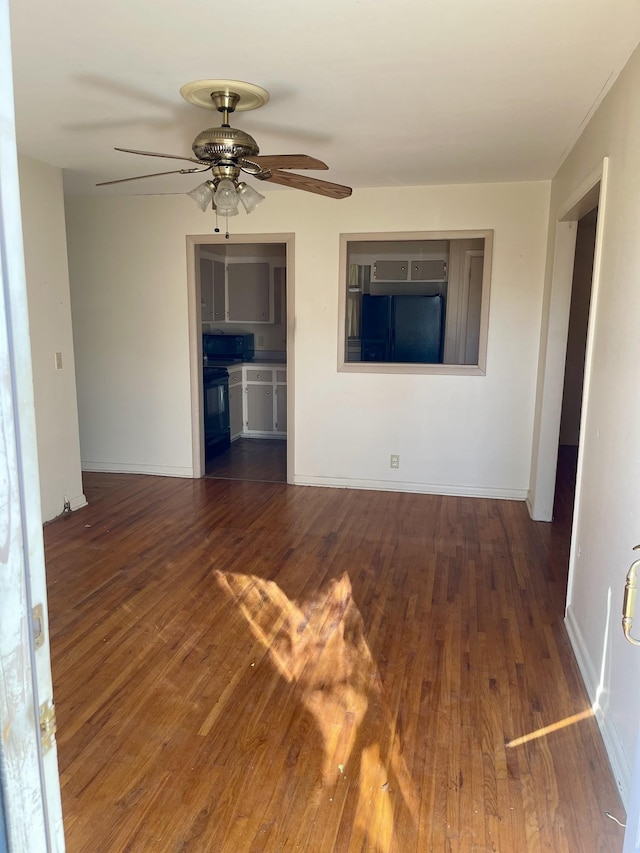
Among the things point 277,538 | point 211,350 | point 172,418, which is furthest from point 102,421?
point 277,538

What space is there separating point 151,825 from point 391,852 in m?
0.70

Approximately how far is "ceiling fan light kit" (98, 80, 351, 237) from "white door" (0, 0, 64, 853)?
1.95 meters

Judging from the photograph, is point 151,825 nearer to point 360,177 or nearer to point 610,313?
point 610,313

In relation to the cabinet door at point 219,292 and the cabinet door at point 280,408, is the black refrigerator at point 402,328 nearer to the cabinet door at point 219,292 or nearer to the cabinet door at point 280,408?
the cabinet door at point 280,408

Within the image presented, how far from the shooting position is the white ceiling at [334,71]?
6.42 ft

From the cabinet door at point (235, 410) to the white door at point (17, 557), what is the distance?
5798 mm

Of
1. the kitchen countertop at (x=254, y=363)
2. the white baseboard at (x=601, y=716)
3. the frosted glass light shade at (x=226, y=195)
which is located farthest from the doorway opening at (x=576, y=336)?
the frosted glass light shade at (x=226, y=195)

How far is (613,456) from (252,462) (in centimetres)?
409

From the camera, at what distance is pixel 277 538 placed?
12.8 ft

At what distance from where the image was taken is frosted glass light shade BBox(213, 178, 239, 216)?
8.43ft

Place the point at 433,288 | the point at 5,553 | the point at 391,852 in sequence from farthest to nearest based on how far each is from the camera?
the point at 433,288
the point at 391,852
the point at 5,553

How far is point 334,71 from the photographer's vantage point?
2387mm

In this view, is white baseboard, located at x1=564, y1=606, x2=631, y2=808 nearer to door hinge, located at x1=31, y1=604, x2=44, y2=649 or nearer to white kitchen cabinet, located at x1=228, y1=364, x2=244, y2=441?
door hinge, located at x1=31, y1=604, x2=44, y2=649

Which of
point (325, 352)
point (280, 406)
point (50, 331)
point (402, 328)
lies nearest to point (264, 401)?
point (280, 406)
